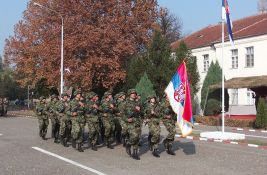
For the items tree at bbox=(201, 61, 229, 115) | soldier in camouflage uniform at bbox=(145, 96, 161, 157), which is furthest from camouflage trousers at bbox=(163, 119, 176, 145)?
tree at bbox=(201, 61, 229, 115)

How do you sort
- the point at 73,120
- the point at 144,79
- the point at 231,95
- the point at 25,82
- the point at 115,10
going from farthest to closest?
the point at 25,82
the point at 231,95
the point at 115,10
the point at 144,79
the point at 73,120

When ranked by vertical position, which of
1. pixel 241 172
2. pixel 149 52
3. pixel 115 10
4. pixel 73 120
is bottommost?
pixel 241 172

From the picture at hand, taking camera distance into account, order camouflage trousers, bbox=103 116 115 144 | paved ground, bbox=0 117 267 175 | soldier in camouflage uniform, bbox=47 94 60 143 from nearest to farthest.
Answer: paved ground, bbox=0 117 267 175
camouflage trousers, bbox=103 116 115 144
soldier in camouflage uniform, bbox=47 94 60 143

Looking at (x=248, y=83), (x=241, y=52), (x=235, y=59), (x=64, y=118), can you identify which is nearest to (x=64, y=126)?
(x=64, y=118)

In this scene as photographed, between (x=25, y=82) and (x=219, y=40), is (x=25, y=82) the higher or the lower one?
the lower one

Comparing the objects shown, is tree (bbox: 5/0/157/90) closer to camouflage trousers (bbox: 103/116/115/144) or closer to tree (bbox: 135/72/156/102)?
tree (bbox: 135/72/156/102)

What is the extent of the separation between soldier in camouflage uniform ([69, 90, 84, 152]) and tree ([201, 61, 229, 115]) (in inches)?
833

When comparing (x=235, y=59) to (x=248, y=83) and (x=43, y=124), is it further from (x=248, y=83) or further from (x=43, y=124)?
(x=43, y=124)

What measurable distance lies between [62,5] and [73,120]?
23759 millimetres

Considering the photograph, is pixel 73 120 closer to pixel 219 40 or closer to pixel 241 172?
pixel 241 172

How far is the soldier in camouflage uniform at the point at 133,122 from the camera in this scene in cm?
1325

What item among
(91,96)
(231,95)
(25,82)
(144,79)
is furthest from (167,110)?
(25,82)

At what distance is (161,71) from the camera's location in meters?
35.5

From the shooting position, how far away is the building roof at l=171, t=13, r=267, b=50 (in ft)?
128
